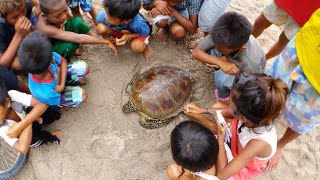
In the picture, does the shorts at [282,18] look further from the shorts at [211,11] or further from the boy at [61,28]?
the boy at [61,28]

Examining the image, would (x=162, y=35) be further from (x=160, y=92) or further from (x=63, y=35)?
(x=63, y=35)

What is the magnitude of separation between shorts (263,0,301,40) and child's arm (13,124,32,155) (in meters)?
1.85

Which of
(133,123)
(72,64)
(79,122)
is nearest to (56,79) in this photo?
(72,64)

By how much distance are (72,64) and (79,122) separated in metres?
0.43

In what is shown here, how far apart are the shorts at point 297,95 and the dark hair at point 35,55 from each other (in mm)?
1388

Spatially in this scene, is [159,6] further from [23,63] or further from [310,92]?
[310,92]

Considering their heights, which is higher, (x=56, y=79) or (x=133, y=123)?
(x=56, y=79)

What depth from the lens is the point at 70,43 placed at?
7.68 ft

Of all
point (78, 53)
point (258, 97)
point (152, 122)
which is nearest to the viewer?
point (258, 97)

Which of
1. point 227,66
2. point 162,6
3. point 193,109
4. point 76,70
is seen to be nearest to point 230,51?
point 227,66

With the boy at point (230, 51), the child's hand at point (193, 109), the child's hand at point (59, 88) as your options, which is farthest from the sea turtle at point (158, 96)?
the child's hand at point (59, 88)

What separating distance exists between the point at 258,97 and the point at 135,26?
1.27m

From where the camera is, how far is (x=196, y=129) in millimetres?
1559

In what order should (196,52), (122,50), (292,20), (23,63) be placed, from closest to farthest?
(23,63)
(292,20)
(196,52)
(122,50)
